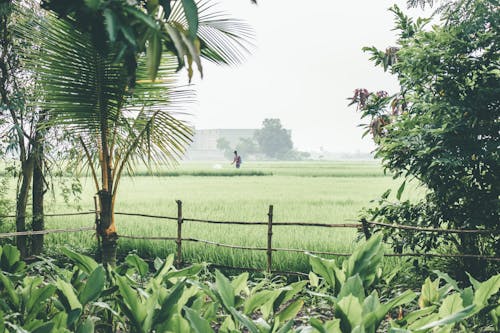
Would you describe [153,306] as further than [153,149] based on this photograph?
No

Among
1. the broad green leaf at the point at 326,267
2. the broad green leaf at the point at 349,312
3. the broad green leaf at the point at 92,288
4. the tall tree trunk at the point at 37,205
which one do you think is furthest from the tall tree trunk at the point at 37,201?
the broad green leaf at the point at 349,312

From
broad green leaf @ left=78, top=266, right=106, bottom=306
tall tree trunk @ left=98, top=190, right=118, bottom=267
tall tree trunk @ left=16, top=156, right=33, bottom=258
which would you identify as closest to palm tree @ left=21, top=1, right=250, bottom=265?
tall tree trunk @ left=98, top=190, right=118, bottom=267

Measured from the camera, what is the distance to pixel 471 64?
174 inches

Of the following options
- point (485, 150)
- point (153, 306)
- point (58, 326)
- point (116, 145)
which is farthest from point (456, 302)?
point (116, 145)

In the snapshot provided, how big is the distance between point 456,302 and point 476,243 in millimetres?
2963

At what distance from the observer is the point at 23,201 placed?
650 cm

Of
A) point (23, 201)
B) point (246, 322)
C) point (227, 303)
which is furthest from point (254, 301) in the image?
point (23, 201)

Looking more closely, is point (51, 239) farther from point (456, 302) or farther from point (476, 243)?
point (456, 302)

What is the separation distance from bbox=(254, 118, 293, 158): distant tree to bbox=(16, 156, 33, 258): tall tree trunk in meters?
62.9

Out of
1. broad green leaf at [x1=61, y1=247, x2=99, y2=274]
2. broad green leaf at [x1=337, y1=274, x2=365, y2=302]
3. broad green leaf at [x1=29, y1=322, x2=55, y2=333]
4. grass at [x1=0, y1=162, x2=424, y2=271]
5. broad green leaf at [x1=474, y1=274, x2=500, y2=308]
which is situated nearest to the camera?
broad green leaf at [x1=29, y1=322, x2=55, y2=333]

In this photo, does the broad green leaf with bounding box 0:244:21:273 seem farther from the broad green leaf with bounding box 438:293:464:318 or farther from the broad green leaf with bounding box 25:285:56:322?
the broad green leaf with bounding box 438:293:464:318

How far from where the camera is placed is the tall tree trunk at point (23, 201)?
633 cm

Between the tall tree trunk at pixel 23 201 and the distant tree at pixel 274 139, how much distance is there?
62892 mm

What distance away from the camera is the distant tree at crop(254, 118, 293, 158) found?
6969cm
